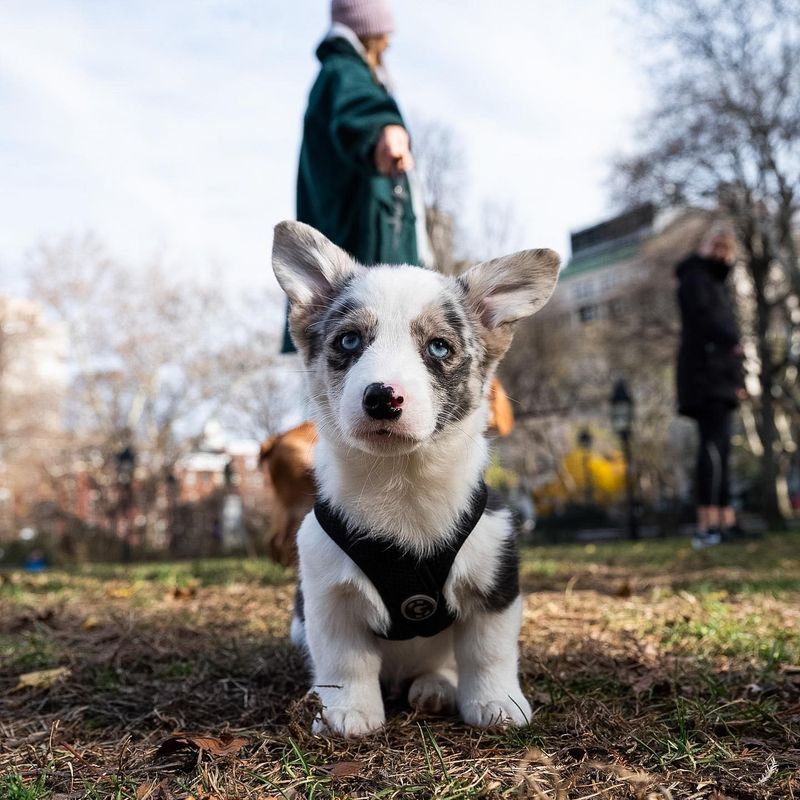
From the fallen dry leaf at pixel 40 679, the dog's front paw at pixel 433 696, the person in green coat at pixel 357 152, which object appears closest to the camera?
the dog's front paw at pixel 433 696

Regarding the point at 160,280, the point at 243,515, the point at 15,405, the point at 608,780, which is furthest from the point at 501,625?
the point at 15,405

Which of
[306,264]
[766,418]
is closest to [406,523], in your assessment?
[306,264]

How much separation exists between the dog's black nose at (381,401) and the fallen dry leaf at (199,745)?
984mm

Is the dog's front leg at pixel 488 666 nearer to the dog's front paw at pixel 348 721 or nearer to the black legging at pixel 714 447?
the dog's front paw at pixel 348 721

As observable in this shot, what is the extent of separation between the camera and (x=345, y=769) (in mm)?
1916

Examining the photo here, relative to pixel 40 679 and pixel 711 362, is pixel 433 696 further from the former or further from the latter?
pixel 711 362

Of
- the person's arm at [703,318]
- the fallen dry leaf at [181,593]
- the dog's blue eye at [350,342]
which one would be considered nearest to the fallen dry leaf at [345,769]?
the dog's blue eye at [350,342]

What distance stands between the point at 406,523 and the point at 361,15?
138 inches

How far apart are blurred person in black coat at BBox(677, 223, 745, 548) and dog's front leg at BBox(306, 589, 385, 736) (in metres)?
6.92

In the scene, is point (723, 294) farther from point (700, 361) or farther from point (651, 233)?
point (651, 233)

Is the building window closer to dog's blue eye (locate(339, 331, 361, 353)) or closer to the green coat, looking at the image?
the green coat

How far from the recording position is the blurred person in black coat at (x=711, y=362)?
838 cm

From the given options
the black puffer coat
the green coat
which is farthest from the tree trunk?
the green coat

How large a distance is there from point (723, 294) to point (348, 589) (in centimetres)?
754
